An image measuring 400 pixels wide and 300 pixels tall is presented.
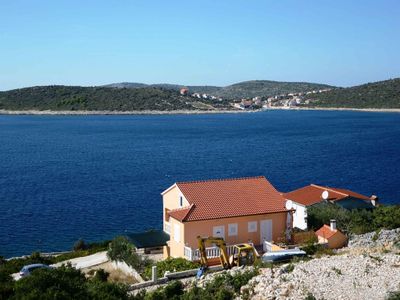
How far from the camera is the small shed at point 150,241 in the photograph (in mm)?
24719

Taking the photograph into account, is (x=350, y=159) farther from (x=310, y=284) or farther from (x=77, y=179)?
(x=310, y=284)

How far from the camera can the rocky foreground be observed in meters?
14.1

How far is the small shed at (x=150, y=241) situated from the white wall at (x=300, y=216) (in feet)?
22.6

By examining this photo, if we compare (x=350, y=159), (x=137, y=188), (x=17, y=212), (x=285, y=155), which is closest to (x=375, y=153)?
(x=350, y=159)

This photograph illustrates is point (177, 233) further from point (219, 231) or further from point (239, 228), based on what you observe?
point (239, 228)

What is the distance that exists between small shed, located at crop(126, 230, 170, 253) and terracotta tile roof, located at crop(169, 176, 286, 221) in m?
2.64

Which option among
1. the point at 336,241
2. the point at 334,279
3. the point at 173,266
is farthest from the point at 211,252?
the point at 334,279

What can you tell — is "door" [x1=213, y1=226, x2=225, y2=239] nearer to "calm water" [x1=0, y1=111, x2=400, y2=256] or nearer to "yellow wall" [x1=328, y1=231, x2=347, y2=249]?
"yellow wall" [x1=328, y1=231, x2=347, y2=249]

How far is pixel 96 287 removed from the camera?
42.5 ft

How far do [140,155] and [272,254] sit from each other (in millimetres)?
62219

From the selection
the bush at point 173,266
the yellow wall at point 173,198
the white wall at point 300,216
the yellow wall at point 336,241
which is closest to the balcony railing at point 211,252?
the bush at point 173,266

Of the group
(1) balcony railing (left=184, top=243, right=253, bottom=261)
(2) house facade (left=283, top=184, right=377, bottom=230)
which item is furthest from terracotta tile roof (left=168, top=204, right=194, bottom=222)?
(2) house facade (left=283, top=184, right=377, bottom=230)

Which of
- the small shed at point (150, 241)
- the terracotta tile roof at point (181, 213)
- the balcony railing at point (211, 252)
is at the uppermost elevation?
the terracotta tile roof at point (181, 213)

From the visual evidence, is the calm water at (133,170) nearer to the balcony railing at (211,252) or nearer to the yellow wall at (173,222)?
the yellow wall at (173,222)
